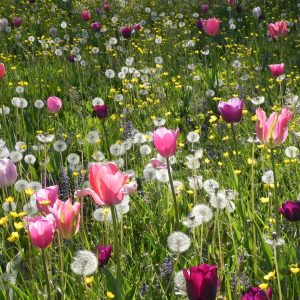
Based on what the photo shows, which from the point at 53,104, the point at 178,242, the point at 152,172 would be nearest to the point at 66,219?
the point at 178,242

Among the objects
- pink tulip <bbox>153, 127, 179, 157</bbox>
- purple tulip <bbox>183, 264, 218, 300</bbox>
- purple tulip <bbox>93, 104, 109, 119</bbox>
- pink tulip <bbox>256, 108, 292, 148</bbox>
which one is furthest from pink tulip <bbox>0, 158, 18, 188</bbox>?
purple tulip <bbox>93, 104, 109, 119</bbox>

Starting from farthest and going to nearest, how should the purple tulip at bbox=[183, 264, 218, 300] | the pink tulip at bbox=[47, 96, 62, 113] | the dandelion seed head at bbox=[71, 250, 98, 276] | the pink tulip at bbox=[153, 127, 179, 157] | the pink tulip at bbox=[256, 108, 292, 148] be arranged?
1. the pink tulip at bbox=[47, 96, 62, 113]
2. the pink tulip at bbox=[153, 127, 179, 157]
3. the pink tulip at bbox=[256, 108, 292, 148]
4. the dandelion seed head at bbox=[71, 250, 98, 276]
5. the purple tulip at bbox=[183, 264, 218, 300]

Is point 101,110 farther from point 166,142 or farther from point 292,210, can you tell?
point 292,210

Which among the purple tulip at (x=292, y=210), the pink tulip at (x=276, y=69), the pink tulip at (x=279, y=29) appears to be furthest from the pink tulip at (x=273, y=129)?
the pink tulip at (x=279, y=29)

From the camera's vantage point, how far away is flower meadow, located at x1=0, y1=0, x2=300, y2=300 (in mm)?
1505

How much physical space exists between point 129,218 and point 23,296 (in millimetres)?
786

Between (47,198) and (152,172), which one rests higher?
(47,198)

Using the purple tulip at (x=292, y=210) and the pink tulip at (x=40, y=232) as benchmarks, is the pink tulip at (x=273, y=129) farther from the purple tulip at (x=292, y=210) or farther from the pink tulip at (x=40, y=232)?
the pink tulip at (x=40, y=232)

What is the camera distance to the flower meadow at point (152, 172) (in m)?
1.50

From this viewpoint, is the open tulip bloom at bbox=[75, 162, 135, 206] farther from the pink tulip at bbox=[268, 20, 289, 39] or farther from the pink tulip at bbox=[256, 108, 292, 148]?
the pink tulip at bbox=[268, 20, 289, 39]

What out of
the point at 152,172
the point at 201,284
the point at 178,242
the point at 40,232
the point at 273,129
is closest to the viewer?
the point at 201,284

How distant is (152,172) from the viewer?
210 cm

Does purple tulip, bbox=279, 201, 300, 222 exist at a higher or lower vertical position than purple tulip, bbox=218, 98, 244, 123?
lower

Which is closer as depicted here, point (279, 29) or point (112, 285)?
point (112, 285)
